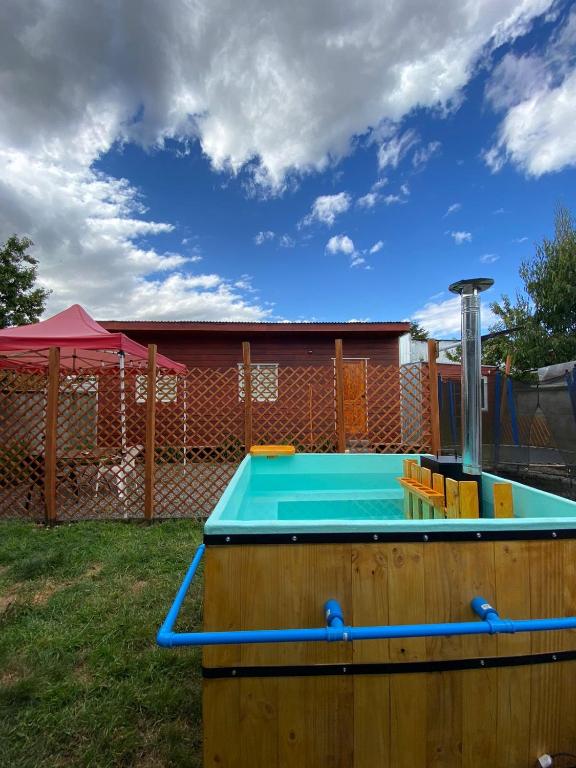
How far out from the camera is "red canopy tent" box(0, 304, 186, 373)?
4.70 m

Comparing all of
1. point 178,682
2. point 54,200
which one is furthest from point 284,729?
point 54,200

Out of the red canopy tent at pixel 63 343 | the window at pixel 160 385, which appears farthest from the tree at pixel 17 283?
the window at pixel 160 385

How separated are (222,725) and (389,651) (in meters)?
0.51

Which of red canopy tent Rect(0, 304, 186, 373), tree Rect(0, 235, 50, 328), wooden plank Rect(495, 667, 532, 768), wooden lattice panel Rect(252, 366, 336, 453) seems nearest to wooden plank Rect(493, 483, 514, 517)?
wooden plank Rect(495, 667, 532, 768)

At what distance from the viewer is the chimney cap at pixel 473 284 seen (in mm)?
1886

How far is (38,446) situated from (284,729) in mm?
4549

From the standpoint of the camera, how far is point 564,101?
6.67m

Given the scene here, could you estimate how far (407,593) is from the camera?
42.8 inches

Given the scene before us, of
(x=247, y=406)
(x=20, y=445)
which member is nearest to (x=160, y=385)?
(x=247, y=406)

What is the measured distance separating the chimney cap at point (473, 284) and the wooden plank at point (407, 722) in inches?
65.3

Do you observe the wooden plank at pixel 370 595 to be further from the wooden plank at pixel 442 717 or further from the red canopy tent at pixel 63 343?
the red canopy tent at pixel 63 343

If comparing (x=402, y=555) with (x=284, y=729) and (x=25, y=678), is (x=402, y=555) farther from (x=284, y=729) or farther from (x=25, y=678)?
(x=25, y=678)

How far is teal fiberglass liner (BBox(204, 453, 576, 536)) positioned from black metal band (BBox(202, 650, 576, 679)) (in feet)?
1.39

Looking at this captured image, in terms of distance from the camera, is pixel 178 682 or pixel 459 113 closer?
pixel 178 682
